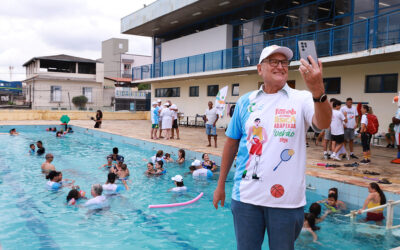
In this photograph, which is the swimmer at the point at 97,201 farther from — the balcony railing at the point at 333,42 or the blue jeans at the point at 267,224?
the balcony railing at the point at 333,42

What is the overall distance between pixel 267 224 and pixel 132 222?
186 inches

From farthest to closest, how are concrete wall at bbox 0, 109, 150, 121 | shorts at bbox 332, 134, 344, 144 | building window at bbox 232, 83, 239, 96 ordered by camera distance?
concrete wall at bbox 0, 109, 150, 121 < building window at bbox 232, 83, 239, 96 < shorts at bbox 332, 134, 344, 144

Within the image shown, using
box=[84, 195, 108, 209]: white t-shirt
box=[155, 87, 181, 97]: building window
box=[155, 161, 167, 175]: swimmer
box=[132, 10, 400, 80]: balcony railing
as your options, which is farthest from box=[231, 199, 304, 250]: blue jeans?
box=[155, 87, 181, 97]: building window

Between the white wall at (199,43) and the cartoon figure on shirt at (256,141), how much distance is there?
63.5 feet

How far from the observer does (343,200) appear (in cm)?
709

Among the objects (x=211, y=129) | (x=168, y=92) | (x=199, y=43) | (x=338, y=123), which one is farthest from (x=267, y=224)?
(x=168, y=92)

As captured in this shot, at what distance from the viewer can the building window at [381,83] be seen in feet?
42.8

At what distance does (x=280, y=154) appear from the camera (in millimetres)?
2127

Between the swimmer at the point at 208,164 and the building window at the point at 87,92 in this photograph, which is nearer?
the swimmer at the point at 208,164

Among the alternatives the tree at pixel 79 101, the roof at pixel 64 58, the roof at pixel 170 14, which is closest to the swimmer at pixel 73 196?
the roof at pixel 170 14

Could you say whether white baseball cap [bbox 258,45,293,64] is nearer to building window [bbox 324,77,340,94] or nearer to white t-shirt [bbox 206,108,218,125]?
white t-shirt [bbox 206,108,218,125]

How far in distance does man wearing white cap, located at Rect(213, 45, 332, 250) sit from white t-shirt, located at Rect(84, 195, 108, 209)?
5506mm

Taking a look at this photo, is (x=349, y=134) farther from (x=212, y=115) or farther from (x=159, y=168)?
(x=159, y=168)

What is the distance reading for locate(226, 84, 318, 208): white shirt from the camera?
212cm
